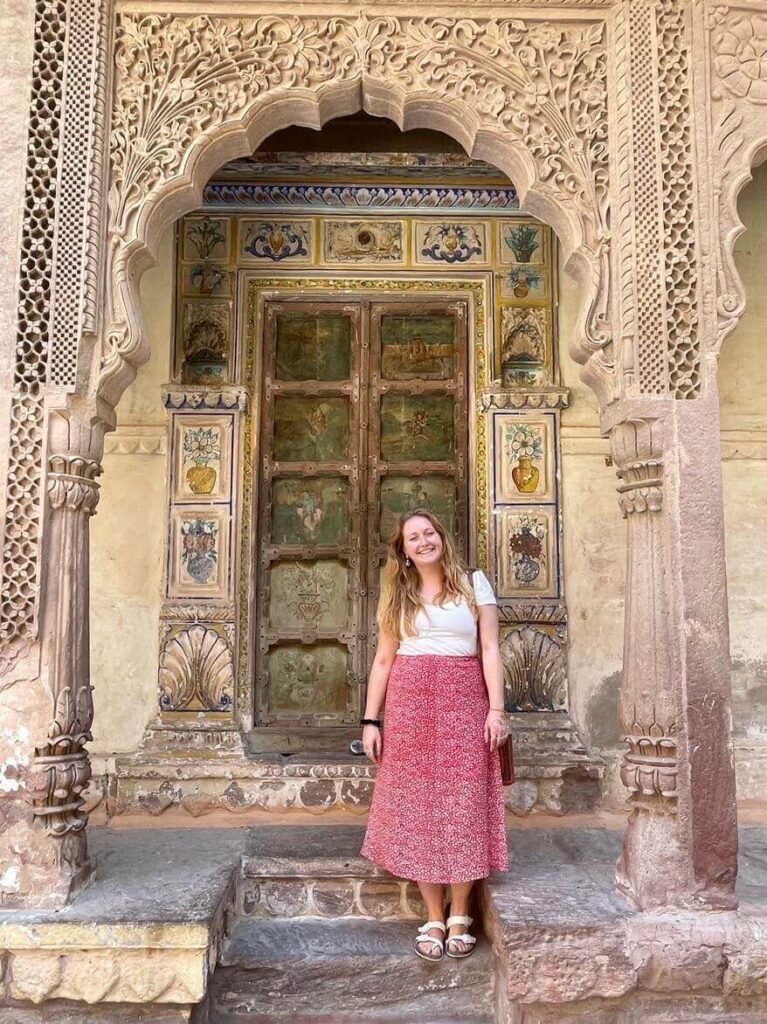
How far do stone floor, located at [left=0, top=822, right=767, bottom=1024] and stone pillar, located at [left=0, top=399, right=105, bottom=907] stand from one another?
0.16 metres

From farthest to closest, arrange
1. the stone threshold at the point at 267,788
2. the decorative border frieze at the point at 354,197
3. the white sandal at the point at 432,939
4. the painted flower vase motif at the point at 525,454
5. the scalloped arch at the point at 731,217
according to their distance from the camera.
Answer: the decorative border frieze at the point at 354,197, the painted flower vase motif at the point at 525,454, the stone threshold at the point at 267,788, the scalloped arch at the point at 731,217, the white sandal at the point at 432,939

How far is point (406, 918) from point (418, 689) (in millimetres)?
1173

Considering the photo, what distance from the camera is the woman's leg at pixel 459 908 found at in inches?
Answer: 129

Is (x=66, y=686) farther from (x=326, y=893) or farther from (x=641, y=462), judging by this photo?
(x=641, y=462)

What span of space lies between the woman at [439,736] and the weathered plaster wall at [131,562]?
1.84 meters

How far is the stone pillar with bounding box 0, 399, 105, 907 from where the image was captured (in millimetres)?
3193

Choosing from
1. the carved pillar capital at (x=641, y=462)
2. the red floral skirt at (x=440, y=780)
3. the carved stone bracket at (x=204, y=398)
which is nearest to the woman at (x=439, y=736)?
the red floral skirt at (x=440, y=780)

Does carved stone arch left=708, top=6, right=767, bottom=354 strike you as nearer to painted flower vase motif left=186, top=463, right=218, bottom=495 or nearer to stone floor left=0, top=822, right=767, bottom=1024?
stone floor left=0, top=822, right=767, bottom=1024

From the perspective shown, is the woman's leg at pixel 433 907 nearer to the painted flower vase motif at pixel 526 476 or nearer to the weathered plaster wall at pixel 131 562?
the weathered plaster wall at pixel 131 562

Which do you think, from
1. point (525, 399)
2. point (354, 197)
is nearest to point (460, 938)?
point (525, 399)

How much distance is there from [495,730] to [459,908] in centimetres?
71

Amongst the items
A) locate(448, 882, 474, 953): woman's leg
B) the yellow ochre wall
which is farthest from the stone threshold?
locate(448, 882, 474, 953): woman's leg

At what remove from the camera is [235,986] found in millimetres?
3344

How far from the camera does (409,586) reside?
3447mm
